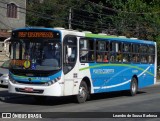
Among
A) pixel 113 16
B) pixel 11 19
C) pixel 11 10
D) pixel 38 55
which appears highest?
pixel 11 10

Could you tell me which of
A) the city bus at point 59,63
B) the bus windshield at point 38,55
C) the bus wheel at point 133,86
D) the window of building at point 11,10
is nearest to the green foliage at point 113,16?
the window of building at point 11,10

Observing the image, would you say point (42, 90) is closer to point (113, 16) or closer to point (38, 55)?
point (38, 55)

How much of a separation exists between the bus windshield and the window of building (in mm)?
32056

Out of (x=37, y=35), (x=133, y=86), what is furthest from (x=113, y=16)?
(x=37, y=35)

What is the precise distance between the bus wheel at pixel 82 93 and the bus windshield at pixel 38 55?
1.81 m

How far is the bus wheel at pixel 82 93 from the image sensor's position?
58.9ft

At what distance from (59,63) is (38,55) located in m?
0.82

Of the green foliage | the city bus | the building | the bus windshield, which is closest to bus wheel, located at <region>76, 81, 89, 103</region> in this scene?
the city bus

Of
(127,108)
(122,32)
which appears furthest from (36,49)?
(122,32)

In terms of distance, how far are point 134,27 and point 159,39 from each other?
12.9 ft

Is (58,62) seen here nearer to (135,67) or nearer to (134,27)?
(135,67)

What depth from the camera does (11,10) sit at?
49156 millimetres

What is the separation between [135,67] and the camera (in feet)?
75.8

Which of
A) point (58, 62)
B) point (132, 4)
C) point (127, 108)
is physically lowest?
point (127, 108)
